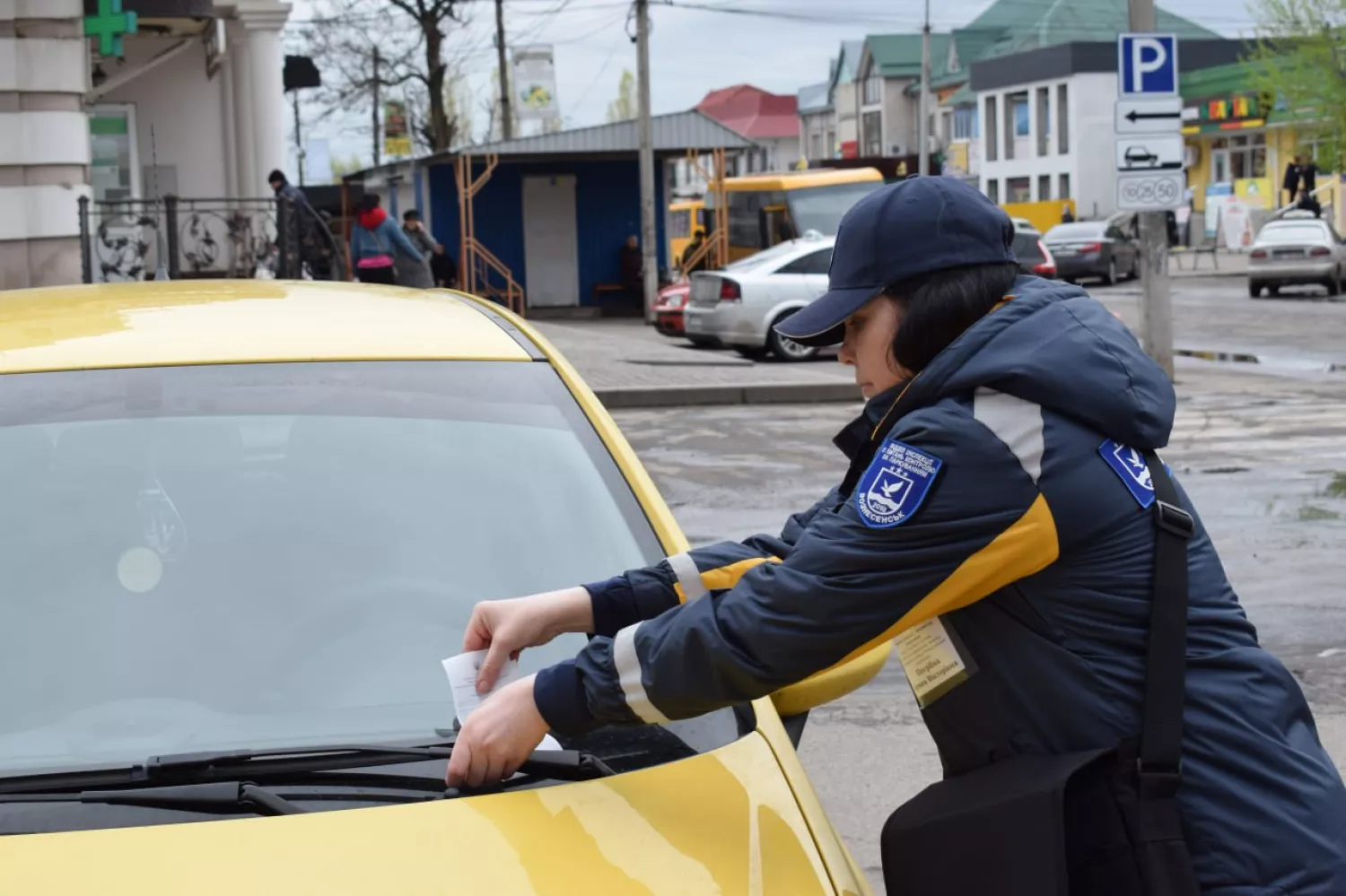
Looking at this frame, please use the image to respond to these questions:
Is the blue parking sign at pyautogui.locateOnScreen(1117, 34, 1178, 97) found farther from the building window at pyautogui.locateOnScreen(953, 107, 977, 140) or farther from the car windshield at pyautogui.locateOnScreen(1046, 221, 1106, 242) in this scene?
the building window at pyautogui.locateOnScreen(953, 107, 977, 140)

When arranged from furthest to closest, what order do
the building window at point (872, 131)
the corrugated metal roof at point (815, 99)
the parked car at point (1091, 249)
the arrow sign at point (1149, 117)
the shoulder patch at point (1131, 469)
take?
the corrugated metal roof at point (815, 99) → the building window at point (872, 131) → the parked car at point (1091, 249) → the arrow sign at point (1149, 117) → the shoulder patch at point (1131, 469)

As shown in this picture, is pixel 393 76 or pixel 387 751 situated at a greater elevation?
pixel 393 76

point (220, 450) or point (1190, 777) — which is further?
point (220, 450)

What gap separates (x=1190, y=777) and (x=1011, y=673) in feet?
0.79

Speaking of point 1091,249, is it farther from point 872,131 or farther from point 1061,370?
point 872,131

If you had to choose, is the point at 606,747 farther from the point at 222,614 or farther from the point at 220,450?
the point at 220,450

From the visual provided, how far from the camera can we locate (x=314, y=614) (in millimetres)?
2574

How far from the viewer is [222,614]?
99.7 inches

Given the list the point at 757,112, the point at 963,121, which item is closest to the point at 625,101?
the point at 757,112

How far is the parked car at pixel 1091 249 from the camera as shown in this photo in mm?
36719

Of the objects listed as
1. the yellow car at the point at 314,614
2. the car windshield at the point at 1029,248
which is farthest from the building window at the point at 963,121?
the yellow car at the point at 314,614

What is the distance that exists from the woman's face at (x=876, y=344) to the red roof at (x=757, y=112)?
112 meters

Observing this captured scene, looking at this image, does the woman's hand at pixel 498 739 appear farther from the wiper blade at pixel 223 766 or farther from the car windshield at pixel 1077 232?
the car windshield at pixel 1077 232

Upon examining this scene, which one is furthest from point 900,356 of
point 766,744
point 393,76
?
point 393,76
